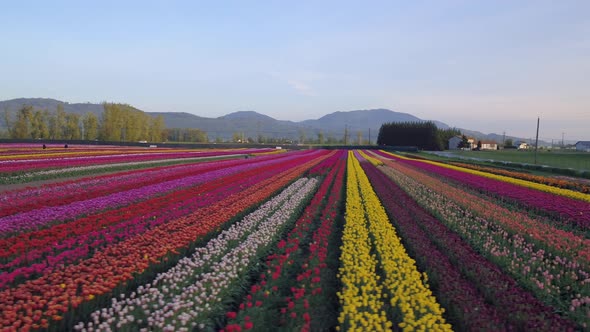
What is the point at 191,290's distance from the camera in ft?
18.4

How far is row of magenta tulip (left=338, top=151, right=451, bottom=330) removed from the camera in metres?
4.93

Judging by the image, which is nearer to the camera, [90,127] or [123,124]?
[123,124]

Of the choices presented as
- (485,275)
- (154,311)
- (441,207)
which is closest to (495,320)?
(485,275)

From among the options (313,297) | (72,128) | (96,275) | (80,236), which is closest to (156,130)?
(72,128)

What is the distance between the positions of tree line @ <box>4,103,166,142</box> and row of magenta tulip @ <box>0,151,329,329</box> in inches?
3620

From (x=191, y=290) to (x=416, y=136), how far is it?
109 metres

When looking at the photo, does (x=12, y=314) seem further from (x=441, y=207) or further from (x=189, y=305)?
(x=441, y=207)

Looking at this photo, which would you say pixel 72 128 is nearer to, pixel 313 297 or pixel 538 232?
pixel 313 297

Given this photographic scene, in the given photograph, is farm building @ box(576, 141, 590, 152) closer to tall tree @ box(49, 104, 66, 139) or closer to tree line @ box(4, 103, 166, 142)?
tree line @ box(4, 103, 166, 142)

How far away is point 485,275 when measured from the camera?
6793 mm

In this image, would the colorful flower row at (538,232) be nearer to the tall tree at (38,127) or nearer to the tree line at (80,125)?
the tree line at (80,125)

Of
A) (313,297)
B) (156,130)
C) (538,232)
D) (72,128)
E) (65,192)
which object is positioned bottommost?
(313,297)

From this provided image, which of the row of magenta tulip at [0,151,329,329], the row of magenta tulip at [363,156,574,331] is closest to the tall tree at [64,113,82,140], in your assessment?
the row of magenta tulip at [0,151,329,329]

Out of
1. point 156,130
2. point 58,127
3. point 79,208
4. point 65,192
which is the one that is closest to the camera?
point 79,208
